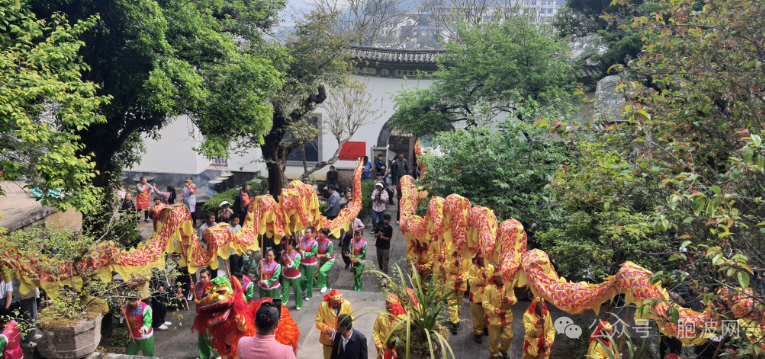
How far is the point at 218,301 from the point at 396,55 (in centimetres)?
1442

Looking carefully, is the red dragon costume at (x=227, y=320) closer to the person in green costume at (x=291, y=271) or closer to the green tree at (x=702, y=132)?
the person in green costume at (x=291, y=271)

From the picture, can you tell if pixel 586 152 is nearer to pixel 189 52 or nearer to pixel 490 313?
pixel 490 313

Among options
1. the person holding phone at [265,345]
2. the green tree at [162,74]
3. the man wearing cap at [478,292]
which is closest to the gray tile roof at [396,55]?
the green tree at [162,74]

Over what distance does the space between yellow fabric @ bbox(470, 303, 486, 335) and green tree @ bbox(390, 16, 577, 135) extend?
5.38 metres

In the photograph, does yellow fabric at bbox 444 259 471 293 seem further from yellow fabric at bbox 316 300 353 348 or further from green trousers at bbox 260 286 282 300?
green trousers at bbox 260 286 282 300

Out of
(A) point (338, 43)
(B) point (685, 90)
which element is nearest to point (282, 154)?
(A) point (338, 43)

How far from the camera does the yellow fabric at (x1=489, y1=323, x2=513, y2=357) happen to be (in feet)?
21.3

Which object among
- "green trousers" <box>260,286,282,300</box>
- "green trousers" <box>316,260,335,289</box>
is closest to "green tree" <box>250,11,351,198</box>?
"green trousers" <box>316,260,335,289</box>

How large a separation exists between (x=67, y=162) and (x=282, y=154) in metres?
8.44

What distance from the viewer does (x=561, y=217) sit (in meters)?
7.63

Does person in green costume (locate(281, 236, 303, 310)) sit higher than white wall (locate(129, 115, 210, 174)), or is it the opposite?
white wall (locate(129, 115, 210, 174))

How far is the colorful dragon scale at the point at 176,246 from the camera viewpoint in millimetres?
5820

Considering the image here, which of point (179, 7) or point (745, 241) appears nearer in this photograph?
point (745, 241)

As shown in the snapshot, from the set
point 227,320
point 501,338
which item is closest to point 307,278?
point 227,320
